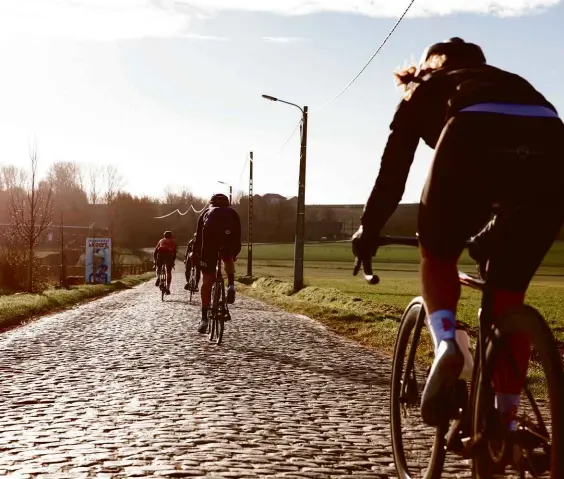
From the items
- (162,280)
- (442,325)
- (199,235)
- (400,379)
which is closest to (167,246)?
(162,280)

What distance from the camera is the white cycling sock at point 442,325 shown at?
2957 mm

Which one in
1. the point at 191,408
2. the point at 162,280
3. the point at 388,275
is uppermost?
the point at 191,408

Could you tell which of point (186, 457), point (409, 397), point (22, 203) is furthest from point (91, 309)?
point (409, 397)

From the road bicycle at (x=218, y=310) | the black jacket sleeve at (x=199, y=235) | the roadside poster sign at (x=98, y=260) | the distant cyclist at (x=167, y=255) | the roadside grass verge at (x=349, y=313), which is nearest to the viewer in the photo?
the road bicycle at (x=218, y=310)

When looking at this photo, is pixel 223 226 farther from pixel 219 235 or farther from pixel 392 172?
pixel 392 172

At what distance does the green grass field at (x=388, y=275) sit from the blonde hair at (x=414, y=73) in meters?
0.79

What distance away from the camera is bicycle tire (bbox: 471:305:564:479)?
2.38 m

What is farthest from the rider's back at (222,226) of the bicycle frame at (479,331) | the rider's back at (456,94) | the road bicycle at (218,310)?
the rider's back at (456,94)

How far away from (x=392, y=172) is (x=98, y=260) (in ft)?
121

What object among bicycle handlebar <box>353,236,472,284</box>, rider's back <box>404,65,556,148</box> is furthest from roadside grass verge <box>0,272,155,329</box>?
rider's back <box>404,65,556,148</box>

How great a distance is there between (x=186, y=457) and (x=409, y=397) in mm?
1611

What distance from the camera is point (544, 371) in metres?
2.53

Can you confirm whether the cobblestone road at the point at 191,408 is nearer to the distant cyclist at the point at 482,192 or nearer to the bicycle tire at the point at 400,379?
the bicycle tire at the point at 400,379

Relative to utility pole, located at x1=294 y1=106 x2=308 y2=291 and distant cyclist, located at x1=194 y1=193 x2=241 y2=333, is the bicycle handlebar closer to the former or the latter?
distant cyclist, located at x1=194 y1=193 x2=241 y2=333
